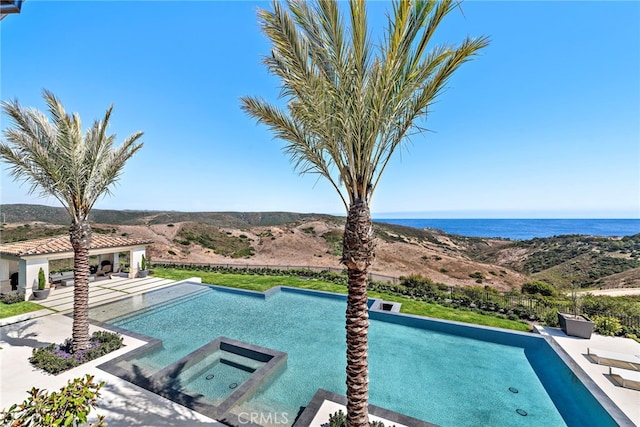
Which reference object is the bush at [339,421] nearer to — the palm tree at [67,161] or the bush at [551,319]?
the palm tree at [67,161]

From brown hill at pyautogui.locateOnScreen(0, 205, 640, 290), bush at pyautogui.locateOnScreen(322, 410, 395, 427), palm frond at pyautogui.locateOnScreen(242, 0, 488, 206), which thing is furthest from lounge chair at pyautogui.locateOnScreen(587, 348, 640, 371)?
brown hill at pyautogui.locateOnScreen(0, 205, 640, 290)

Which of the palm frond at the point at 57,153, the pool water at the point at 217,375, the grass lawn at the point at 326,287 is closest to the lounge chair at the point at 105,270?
the grass lawn at the point at 326,287

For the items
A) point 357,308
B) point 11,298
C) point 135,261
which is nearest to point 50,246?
point 11,298

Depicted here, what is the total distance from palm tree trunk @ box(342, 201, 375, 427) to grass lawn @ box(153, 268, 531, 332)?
347 inches

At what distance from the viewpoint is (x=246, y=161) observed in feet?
96.0

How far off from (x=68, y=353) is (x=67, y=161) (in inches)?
224

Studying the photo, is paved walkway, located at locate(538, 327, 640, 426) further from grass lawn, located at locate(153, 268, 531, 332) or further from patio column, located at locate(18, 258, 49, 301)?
patio column, located at locate(18, 258, 49, 301)

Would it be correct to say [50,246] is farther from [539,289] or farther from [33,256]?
[539,289]

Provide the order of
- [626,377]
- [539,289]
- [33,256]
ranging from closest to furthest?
[626,377]
[33,256]
[539,289]

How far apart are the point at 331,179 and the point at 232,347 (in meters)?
7.28

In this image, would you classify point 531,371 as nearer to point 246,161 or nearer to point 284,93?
point 284,93

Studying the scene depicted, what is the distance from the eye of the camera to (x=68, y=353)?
789cm

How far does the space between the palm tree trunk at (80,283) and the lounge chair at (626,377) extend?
15.1 metres

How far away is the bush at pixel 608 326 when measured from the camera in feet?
33.6
